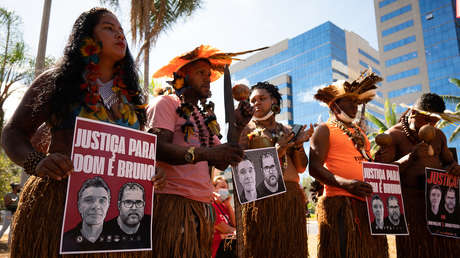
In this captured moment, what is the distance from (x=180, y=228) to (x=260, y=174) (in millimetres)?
1295

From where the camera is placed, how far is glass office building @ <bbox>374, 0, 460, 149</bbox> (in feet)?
209

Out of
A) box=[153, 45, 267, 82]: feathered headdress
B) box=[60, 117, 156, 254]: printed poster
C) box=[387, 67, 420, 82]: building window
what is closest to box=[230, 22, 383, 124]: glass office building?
box=[387, 67, 420, 82]: building window

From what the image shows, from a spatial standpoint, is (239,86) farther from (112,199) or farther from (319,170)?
(112,199)

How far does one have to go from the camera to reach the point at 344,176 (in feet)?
10.8

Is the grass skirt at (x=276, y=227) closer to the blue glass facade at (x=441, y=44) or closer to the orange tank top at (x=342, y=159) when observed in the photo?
the orange tank top at (x=342, y=159)

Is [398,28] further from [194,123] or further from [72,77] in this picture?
[72,77]

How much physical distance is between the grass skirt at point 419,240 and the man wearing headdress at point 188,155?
8.11 feet

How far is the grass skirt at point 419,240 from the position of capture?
3.86m

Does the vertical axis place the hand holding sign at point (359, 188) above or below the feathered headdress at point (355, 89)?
below

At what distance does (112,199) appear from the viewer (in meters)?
1.69

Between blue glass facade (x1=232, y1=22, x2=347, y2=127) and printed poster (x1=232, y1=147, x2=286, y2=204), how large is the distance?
250 ft

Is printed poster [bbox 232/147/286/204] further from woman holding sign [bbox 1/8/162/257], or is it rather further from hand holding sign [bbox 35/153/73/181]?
hand holding sign [bbox 35/153/73/181]

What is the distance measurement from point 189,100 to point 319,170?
55.6 inches

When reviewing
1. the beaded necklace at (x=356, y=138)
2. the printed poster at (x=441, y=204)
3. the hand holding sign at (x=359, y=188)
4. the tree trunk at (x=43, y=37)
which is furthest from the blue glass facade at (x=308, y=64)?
the hand holding sign at (x=359, y=188)
